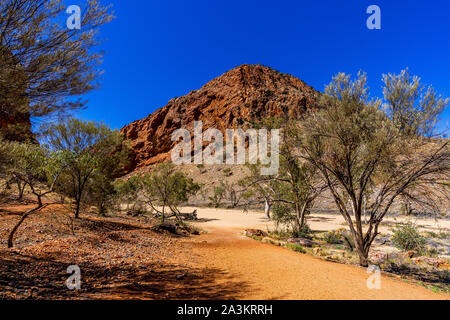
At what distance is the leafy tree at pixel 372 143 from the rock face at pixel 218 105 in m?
71.2

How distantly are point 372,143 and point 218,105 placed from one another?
8676 centimetres

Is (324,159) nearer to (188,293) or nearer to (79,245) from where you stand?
(188,293)

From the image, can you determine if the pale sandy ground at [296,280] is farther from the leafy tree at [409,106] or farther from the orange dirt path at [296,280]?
the leafy tree at [409,106]

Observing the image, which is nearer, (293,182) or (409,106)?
(409,106)

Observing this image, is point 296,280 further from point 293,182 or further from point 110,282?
point 293,182

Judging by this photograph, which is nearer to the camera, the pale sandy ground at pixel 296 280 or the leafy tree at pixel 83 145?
the pale sandy ground at pixel 296 280

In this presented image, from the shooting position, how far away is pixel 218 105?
91.0 m

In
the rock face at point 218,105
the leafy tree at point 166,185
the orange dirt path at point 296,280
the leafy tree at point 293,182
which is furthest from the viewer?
the rock face at point 218,105

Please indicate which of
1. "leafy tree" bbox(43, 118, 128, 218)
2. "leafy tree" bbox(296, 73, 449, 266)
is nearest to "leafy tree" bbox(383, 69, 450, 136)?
"leafy tree" bbox(296, 73, 449, 266)

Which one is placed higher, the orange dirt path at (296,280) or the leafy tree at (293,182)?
the leafy tree at (293,182)

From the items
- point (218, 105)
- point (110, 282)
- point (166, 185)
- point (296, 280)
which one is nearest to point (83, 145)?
point (166, 185)

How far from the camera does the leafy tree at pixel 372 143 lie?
7105 mm

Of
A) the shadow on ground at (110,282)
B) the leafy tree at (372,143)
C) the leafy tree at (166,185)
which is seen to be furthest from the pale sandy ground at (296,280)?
the leafy tree at (166,185)
